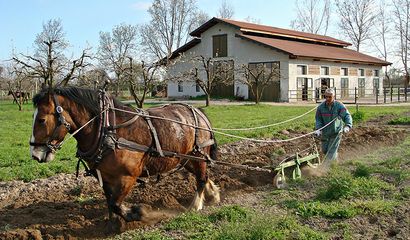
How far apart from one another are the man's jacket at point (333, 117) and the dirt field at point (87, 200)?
1.38 m

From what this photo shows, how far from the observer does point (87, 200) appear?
6.82m

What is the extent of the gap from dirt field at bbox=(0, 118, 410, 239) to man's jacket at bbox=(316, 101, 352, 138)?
1378 mm

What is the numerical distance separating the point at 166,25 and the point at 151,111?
198 ft

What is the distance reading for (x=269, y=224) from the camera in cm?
484

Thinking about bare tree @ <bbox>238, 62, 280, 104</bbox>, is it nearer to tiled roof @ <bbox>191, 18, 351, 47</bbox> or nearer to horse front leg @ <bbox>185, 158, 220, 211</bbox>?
tiled roof @ <bbox>191, 18, 351, 47</bbox>

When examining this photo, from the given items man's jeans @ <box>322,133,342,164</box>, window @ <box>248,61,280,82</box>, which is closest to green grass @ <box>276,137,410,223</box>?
man's jeans @ <box>322,133,342,164</box>

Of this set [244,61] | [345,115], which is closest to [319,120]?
[345,115]

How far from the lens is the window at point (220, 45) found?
39034mm

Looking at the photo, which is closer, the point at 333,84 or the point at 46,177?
the point at 46,177

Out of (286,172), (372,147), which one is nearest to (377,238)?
(286,172)

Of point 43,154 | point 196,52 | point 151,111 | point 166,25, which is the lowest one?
point 43,154

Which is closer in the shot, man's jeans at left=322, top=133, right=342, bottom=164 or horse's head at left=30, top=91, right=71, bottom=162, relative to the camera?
horse's head at left=30, top=91, right=71, bottom=162

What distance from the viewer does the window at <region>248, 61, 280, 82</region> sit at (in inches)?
1266

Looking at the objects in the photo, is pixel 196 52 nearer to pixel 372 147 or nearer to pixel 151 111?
pixel 372 147
